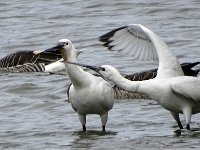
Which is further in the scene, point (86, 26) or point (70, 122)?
point (86, 26)

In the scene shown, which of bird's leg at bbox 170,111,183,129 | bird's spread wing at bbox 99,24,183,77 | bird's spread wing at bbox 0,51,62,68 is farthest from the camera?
bird's spread wing at bbox 0,51,62,68

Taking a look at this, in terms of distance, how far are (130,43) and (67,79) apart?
4370 mm

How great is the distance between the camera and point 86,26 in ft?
75.6

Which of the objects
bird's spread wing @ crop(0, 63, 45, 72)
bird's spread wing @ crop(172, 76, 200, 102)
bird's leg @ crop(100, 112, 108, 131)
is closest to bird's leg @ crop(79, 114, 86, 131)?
bird's leg @ crop(100, 112, 108, 131)

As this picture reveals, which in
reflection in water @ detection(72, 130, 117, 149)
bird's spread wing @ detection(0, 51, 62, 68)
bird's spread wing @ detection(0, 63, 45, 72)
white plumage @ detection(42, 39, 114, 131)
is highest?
white plumage @ detection(42, 39, 114, 131)

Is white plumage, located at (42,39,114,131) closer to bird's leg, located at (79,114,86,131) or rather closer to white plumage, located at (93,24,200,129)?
bird's leg, located at (79,114,86,131)

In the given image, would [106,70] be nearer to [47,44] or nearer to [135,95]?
[135,95]

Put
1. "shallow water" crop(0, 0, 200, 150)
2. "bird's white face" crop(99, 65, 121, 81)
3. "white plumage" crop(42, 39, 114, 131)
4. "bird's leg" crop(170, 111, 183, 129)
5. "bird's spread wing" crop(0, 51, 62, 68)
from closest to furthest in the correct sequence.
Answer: "bird's white face" crop(99, 65, 121, 81)
"shallow water" crop(0, 0, 200, 150)
"white plumage" crop(42, 39, 114, 131)
"bird's leg" crop(170, 111, 183, 129)
"bird's spread wing" crop(0, 51, 62, 68)

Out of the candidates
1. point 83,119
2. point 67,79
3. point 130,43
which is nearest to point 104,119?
point 83,119

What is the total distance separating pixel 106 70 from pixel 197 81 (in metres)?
1.14

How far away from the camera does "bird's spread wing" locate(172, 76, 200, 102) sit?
39.8 feet

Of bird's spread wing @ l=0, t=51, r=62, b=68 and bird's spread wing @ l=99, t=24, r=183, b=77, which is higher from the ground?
bird's spread wing @ l=99, t=24, r=183, b=77

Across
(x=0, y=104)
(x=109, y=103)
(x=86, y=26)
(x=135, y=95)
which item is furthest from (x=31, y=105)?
(x=86, y=26)

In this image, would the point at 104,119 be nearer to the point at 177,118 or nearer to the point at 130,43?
the point at 177,118
